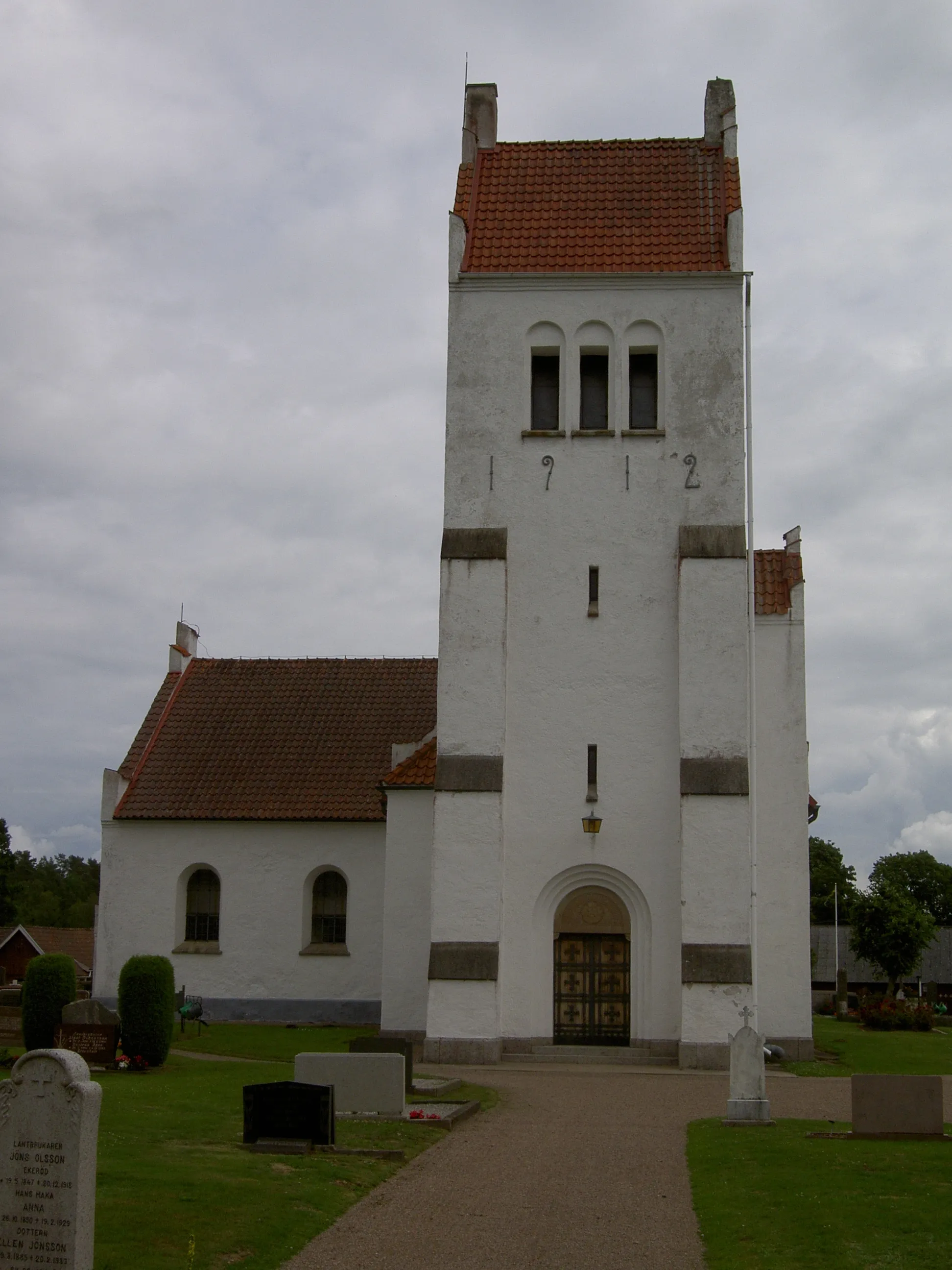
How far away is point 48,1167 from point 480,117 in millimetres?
26713

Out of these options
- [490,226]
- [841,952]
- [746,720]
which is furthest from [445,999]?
[841,952]

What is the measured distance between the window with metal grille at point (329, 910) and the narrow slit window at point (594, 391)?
13.0 metres

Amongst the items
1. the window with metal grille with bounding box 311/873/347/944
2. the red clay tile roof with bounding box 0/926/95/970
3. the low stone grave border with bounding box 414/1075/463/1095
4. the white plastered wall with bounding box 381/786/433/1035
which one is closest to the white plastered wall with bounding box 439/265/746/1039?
the white plastered wall with bounding box 381/786/433/1035

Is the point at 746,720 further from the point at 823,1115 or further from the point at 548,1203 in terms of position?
the point at 548,1203

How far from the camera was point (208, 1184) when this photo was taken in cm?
1162

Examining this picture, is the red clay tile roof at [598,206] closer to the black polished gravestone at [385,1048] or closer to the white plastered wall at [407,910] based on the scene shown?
the white plastered wall at [407,910]

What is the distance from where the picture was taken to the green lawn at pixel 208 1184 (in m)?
9.65

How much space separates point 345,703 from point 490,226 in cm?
1350

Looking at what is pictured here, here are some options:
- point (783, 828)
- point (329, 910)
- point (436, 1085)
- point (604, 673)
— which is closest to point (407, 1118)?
point (436, 1085)

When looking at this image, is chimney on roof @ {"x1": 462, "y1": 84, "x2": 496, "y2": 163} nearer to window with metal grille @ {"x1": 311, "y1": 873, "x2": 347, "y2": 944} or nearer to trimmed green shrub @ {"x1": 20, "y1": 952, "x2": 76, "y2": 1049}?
window with metal grille @ {"x1": 311, "y1": 873, "x2": 347, "y2": 944}

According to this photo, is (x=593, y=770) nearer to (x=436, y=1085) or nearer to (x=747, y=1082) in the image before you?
(x=436, y=1085)

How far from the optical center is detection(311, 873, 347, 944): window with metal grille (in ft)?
109

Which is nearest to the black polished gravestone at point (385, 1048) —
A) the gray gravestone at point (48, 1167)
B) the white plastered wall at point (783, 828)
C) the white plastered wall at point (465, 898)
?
the white plastered wall at point (465, 898)

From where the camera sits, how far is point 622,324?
27.4 metres
